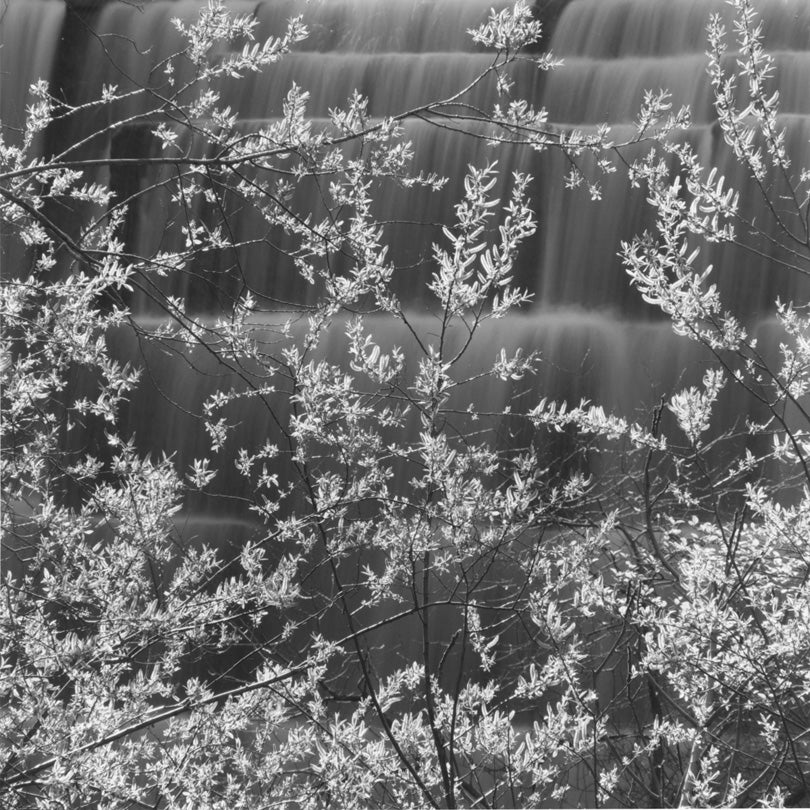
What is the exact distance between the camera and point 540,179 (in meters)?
10.3

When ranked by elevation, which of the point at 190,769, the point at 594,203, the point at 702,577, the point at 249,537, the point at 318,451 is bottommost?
the point at 249,537

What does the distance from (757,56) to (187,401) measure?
7.31m

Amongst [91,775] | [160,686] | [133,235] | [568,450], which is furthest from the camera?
[133,235]

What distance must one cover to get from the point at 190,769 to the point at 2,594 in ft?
2.58

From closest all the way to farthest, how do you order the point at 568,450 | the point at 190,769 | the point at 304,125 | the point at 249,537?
the point at 304,125
the point at 190,769
the point at 568,450
the point at 249,537

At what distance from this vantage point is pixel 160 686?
10.5ft

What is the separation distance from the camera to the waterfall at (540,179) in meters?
9.27

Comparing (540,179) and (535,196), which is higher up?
(540,179)

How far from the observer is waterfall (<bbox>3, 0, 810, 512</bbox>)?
927 centimetres

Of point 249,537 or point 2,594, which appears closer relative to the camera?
point 2,594

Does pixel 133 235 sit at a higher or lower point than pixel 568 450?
higher

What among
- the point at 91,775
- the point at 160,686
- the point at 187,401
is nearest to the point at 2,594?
the point at 160,686

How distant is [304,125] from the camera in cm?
285

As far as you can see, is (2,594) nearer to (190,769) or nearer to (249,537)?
(190,769)
